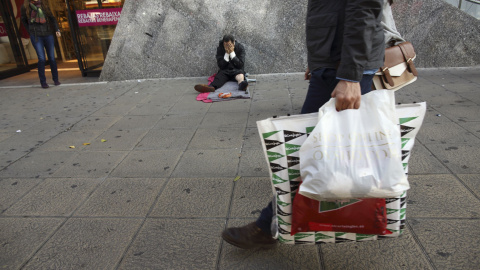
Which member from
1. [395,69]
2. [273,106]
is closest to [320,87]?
[395,69]

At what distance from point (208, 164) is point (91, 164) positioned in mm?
1246

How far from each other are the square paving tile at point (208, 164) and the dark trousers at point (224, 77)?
3045mm

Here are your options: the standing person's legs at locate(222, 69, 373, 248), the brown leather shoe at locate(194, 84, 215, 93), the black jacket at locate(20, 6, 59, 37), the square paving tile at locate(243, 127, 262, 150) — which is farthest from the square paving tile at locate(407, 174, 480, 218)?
the black jacket at locate(20, 6, 59, 37)

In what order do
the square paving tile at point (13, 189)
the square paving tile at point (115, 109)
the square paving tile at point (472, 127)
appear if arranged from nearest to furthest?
1. the square paving tile at point (13, 189)
2. the square paving tile at point (472, 127)
3. the square paving tile at point (115, 109)

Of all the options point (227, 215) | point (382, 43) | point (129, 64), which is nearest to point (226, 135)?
point (227, 215)

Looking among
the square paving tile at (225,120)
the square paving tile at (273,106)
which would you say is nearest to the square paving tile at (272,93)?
the square paving tile at (273,106)

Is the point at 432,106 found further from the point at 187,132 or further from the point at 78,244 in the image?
the point at 78,244

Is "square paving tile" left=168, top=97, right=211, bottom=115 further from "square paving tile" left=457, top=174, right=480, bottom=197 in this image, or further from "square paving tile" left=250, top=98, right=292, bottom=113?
"square paving tile" left=457, top=174, right=480, bottom=197

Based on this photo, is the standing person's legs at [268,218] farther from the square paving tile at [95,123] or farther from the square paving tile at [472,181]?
the square paving tile at [95,123]

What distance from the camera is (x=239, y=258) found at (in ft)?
6.66

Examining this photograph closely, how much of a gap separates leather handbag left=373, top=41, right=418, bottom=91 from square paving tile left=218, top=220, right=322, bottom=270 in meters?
1.09

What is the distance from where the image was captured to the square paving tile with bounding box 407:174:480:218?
2316 millimetres

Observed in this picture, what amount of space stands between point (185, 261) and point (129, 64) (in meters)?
6.75

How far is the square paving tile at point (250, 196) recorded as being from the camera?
8.08 ft
